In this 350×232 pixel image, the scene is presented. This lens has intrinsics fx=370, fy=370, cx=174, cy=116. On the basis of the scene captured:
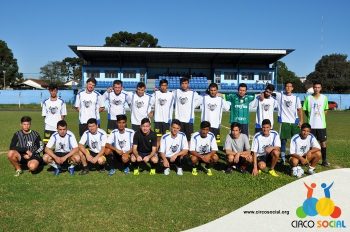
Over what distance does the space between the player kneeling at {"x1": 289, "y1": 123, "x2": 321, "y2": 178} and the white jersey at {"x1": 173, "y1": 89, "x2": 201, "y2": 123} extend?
2.23m

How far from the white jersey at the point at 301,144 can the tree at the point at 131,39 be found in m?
59.0

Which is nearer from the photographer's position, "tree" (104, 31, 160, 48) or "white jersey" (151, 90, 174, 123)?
"white jersey" (151, 90, 174, 123)

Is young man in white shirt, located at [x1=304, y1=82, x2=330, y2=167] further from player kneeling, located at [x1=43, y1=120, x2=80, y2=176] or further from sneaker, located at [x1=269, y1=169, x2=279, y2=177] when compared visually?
player kneeling, located at [x1=43, y1=120, x2=80, y2=176]

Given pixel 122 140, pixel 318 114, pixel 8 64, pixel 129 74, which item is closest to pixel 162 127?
pixel 122 140

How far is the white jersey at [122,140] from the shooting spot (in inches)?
286

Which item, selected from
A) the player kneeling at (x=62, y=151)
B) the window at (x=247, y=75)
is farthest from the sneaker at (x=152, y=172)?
the window at (x=247, y=75)

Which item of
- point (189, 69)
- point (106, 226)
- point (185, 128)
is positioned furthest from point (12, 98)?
point (106, 226)

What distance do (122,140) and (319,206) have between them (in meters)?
5.19

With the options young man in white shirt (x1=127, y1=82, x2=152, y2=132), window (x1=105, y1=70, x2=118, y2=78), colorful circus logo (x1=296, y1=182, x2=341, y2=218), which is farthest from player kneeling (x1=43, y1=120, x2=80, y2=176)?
window (x1=105, y1=70, x2=118, y2=78)

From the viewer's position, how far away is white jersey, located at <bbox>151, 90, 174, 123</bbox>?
8.16 metres

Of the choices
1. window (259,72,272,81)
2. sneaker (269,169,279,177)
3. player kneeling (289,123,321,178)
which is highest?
window (259,72,272,81)

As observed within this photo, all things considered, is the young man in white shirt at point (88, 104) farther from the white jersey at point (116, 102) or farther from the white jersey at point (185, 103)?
the white jersey at point (185, 103)

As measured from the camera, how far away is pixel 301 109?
8211 mm

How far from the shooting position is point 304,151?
7.16 metres
